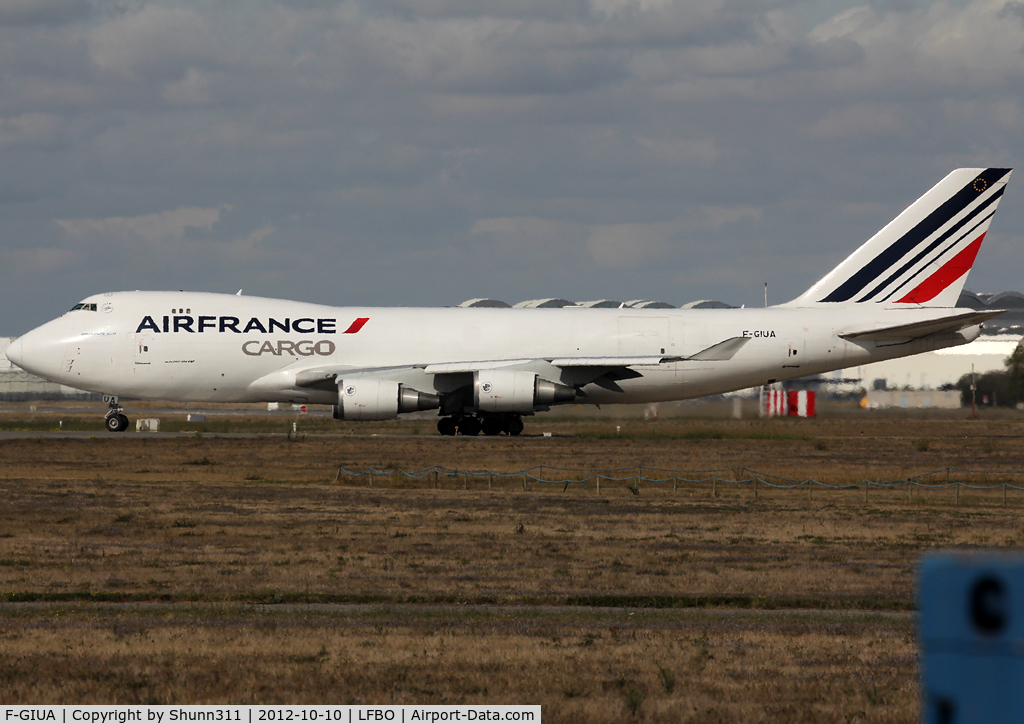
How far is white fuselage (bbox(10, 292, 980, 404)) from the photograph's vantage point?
40938 millimetres

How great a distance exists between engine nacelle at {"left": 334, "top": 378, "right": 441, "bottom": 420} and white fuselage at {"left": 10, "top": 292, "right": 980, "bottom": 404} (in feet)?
3.55

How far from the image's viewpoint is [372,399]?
3894cm

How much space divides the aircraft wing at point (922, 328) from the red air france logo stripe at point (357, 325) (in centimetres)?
1706

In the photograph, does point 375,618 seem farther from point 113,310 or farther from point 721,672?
point 113,310

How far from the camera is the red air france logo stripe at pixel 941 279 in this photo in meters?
44.8

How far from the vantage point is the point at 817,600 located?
1337cm

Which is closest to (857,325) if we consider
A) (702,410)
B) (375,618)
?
(702,410)

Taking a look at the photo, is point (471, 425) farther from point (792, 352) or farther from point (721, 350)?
point (792, 352)

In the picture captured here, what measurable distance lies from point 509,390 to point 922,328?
14669 millimetres

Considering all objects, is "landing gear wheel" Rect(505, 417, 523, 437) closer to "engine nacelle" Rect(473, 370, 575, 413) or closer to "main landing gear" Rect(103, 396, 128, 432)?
"engine nacelle" Rect(473, 370, 575, 413)

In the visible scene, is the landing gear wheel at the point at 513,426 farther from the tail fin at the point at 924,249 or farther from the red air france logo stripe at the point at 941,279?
the red air france logo stripe at the point at 941,279

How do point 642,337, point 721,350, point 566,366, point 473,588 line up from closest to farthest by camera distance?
1. point 473,588
2. point 566,366
3. point 721,350
4. point 642,337

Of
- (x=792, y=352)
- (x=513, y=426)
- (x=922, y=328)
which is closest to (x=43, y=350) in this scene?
(x=513, y=426)

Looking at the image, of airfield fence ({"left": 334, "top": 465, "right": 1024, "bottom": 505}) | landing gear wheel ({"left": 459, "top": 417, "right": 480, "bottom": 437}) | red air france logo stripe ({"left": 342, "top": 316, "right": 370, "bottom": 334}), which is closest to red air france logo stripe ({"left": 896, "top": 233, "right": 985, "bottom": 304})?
airfield fence ({"left": 334, "top": 465, "right": 1024, "bottom": 505})
